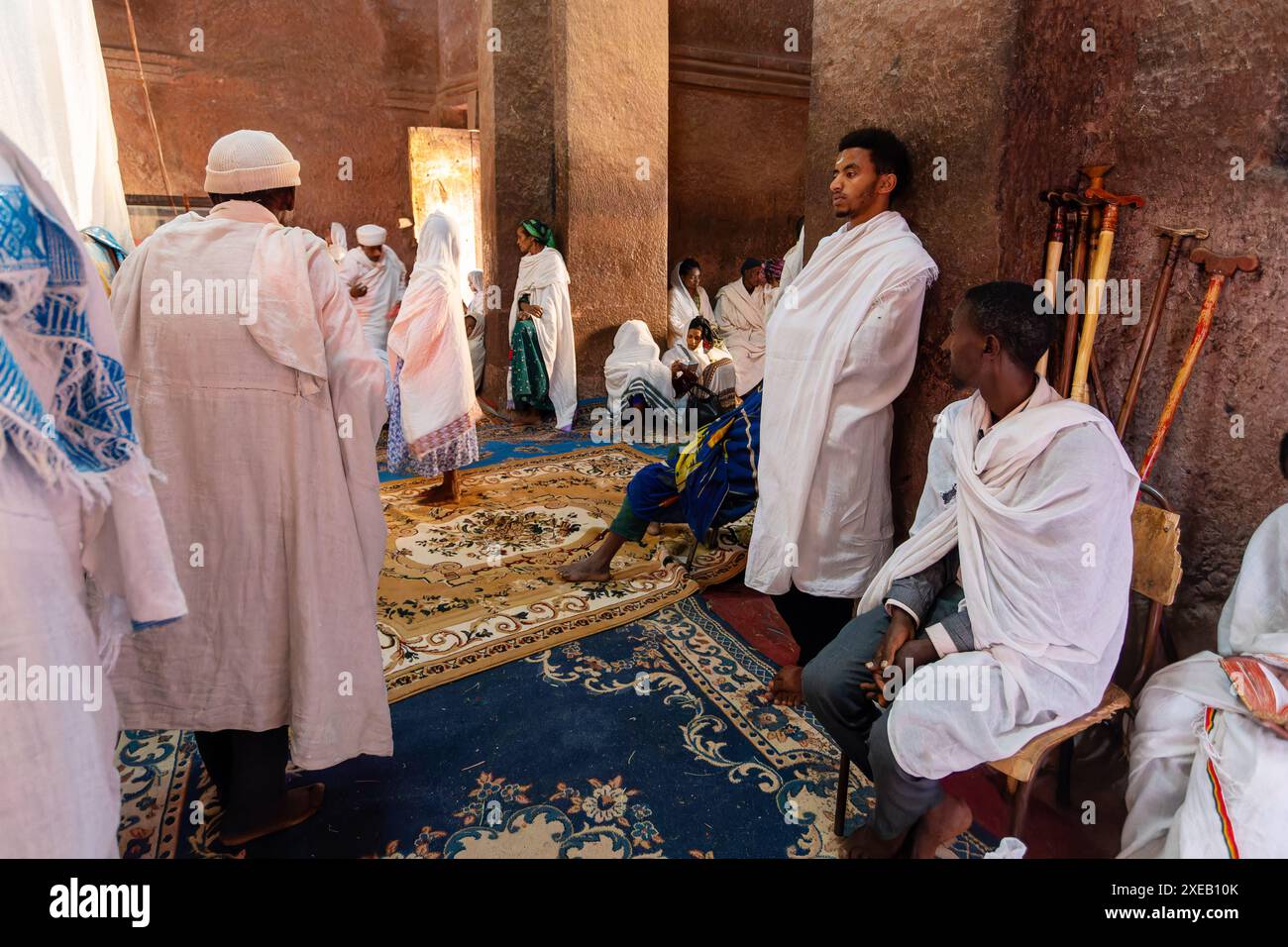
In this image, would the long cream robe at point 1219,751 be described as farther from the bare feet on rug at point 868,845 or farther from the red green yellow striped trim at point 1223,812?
the bare feet on rug at point 868,845

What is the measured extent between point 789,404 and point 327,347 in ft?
4.67

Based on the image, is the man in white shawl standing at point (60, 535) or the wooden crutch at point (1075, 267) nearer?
the man in white shawl standing at point (60, 535)

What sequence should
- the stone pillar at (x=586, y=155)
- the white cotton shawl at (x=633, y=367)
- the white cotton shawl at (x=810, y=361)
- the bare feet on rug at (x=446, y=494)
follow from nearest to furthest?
the white cotton shawl at (x=810, y=361), the bare feet on rug at (x=446, y=494), the white cotton shawl at (x=633, y=367), the stone pillar at (x=586, y=155)

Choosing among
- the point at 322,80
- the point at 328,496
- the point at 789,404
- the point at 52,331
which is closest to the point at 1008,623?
the point at 789,404

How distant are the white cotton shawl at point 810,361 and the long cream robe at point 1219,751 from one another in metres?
1.04

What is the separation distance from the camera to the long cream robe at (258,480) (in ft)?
5.89

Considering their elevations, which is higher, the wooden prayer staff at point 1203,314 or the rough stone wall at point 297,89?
the rough stone wall at point 297,89

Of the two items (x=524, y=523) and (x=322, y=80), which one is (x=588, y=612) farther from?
(x=322, y=80)

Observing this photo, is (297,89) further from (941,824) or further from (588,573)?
(941,824)

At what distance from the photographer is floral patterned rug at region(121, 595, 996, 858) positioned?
2.00m

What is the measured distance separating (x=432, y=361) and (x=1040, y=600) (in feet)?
12.3

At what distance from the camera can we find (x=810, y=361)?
243 cm

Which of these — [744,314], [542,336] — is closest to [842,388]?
[542,336]

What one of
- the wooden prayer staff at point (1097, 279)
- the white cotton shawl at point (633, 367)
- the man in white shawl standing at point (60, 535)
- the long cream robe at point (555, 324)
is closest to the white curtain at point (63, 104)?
the man in white shawl standing at point (60, 535)
